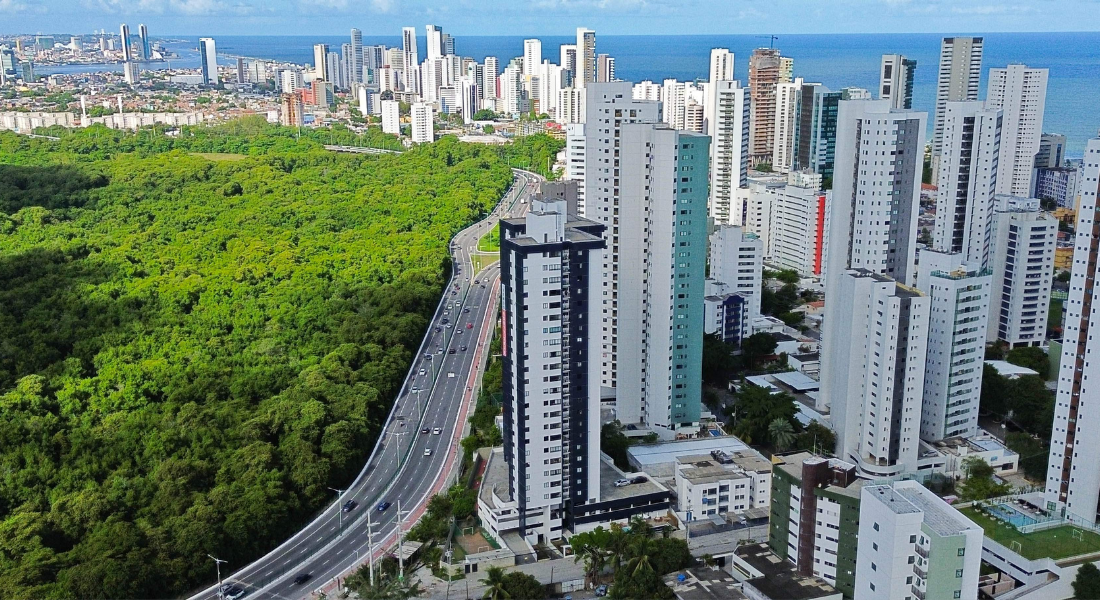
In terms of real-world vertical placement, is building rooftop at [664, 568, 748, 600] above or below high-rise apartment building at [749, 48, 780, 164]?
below

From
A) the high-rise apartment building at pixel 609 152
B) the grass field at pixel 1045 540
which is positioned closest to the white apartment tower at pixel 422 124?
the high-rise apartment building at pixel 609 152

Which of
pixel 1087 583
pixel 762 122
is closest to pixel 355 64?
pixel 762 122

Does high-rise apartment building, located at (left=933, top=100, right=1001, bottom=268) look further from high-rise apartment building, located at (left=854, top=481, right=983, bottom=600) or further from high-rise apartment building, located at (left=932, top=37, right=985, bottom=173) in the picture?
high-rise apartment building, located at (left=932, top=37, right=985, bottom=173)

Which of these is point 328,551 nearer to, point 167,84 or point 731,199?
point 731,199

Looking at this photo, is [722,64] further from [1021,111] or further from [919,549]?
[919,549]

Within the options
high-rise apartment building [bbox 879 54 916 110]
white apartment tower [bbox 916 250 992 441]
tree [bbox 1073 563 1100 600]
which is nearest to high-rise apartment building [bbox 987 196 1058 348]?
white apartment tower [bbox 916 250 992 441]

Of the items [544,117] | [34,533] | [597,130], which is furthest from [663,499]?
[544,117]
